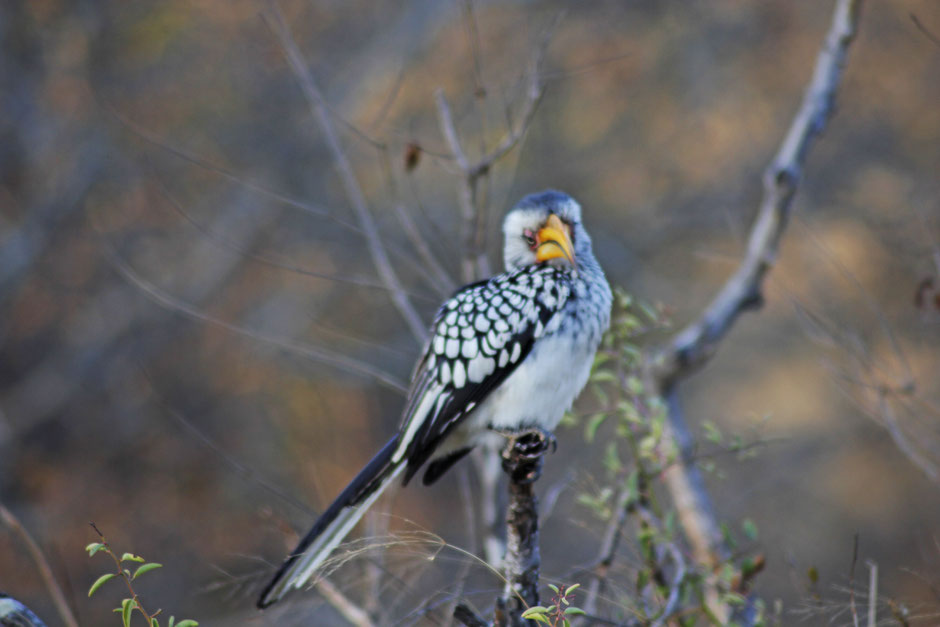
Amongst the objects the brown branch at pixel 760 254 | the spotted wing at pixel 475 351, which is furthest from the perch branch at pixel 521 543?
the brown branch at pixel 760 254

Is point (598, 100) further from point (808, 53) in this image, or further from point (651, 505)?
point (651, 505)

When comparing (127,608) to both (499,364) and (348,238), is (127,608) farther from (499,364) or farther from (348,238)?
(348,238)

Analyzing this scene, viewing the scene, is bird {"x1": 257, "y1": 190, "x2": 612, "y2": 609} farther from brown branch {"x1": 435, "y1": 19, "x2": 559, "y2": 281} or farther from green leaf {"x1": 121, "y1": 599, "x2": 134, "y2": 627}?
green leaf {"x1": 121, "y1": 599, "x2": 134, "y2": 627}

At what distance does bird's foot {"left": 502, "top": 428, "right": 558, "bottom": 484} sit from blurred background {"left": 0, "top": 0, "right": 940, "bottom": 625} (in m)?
3.78

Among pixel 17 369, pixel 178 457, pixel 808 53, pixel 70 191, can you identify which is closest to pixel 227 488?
pixel 178 457

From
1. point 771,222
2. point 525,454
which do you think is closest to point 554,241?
point 525,454

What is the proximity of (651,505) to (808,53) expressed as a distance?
20.8 ft

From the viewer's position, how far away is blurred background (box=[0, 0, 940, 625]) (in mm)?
6617

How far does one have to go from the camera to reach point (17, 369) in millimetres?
6785

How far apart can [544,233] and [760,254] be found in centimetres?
96

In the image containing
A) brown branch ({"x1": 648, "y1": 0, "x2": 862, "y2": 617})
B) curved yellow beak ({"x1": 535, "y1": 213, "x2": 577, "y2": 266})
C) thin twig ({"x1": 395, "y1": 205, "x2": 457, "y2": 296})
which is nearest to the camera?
curved yellow beak ({"x1": 535, "y1": 213, "x2": 577, "y2": 266})

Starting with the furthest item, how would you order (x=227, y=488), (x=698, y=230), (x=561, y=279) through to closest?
1. (x=698, y=230)
2. (x=227, y=488)
3. (x=561, y=279)

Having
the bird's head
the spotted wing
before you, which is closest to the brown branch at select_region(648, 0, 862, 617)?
the bird's head

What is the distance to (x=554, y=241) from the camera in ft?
8.86
